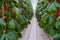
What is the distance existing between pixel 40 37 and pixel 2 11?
4.97 feet

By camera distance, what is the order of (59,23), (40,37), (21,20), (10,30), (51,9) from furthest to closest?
(40,37) < (21,20) < (10,30) < (51,9) < (59,23)

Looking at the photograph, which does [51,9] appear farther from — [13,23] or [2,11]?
[2,11]

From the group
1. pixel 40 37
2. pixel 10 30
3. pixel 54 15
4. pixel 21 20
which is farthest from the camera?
pixel 40 37

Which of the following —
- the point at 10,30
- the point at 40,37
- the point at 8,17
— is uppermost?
the point at 8,17

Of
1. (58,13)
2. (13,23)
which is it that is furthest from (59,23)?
(13,23)

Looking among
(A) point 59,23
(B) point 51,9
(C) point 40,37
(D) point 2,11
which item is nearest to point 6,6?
(D) point 2,11

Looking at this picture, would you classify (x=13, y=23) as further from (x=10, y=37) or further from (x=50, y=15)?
(x=50, y=15)

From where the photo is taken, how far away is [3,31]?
2.05 m

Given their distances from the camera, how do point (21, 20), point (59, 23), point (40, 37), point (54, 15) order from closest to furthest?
point (59, 23) → point (54, 15) → point (21, 20) → point (40, 37)

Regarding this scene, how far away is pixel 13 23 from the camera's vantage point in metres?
2.06

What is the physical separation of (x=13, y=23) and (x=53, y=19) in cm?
56

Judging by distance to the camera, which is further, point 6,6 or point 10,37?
point 6,6

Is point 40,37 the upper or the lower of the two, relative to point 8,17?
lower

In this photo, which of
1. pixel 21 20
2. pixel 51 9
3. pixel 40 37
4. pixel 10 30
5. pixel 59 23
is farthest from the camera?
pixel 40 37
